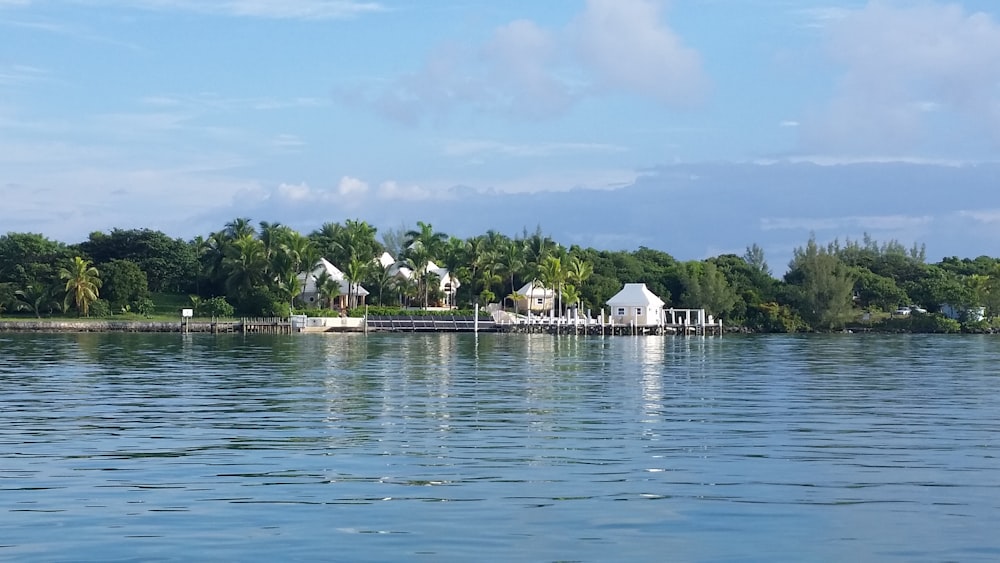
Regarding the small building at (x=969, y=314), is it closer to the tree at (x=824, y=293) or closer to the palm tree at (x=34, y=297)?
the tree at (x=824, y=293)

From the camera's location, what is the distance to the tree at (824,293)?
112375mm

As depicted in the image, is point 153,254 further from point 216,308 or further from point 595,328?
point 595,328

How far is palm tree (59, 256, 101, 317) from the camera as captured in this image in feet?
321

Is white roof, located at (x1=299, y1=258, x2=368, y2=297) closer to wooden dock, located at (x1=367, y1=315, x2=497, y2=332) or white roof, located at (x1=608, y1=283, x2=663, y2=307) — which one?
wooden dock, located at (x1=367, y1=315, x2=497, y2=332)

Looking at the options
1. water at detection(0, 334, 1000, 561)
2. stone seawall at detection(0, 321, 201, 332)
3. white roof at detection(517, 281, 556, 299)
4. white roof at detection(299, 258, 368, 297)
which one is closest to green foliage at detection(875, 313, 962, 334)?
white roof at detection(517, 281, 556, 299)

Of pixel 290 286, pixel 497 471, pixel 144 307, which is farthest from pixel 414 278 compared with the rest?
pixel 497 471

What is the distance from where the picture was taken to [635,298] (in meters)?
103

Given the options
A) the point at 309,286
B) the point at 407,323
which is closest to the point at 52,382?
the point at 407,323

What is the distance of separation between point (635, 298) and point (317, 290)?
29.9m

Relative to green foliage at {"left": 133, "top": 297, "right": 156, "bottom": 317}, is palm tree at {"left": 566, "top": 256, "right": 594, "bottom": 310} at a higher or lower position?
higher

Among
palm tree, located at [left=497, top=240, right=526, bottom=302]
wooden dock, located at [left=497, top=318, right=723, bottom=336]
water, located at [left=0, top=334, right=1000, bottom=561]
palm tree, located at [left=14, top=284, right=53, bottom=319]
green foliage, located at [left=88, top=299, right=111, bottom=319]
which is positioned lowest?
water, located at [left=0, top=334, right=1000, bottom=561]

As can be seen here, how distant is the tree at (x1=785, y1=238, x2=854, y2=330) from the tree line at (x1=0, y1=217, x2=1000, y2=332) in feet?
0.38

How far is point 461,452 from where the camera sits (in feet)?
61.3

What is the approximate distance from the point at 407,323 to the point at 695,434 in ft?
263
